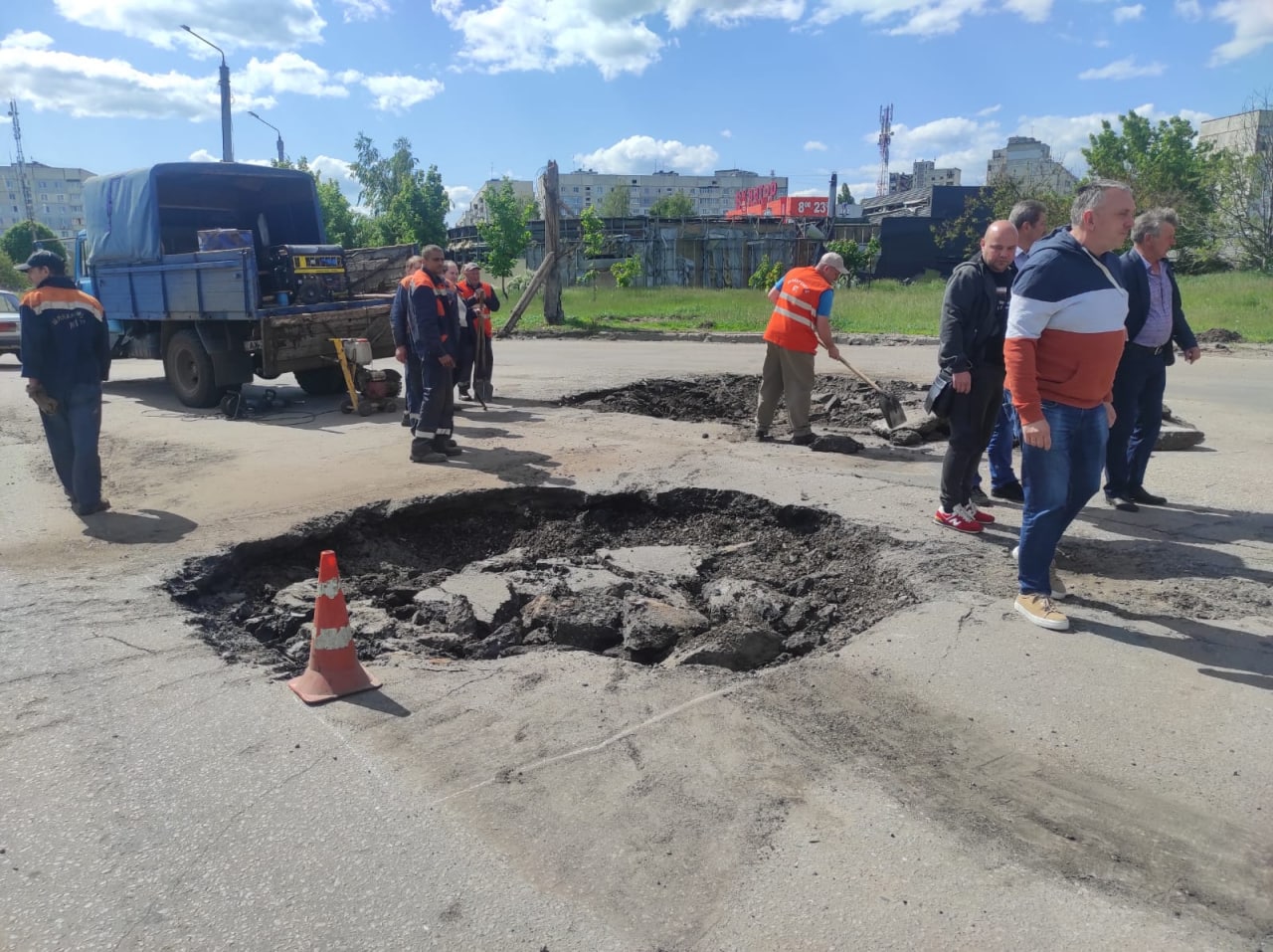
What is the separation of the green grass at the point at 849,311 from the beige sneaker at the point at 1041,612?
50.0ft

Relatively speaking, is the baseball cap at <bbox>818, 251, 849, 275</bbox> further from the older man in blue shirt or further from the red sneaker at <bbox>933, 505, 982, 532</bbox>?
the red sneaker at <bbox>933, 505, 982, 532</bbox>

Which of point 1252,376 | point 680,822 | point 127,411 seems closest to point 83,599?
point 680,822

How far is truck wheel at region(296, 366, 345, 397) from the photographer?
12.1 metres

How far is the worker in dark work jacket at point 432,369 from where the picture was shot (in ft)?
25.4

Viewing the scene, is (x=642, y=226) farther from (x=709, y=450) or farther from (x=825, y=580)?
(x=825, y=580)

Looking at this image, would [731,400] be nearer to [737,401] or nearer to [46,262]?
[737,401]

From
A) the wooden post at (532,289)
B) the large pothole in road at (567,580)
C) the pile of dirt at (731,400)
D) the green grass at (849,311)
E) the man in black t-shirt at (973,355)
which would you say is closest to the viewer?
the large pothole in road at (567,580)

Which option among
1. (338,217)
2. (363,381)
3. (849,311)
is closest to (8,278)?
(338,217)

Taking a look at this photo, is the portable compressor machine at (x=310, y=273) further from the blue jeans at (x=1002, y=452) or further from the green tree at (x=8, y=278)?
the green tree at (x=8, y=278)

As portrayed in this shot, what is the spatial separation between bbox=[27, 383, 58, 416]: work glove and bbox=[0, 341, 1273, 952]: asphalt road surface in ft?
4.93

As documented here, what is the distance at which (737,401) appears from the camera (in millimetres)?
11281

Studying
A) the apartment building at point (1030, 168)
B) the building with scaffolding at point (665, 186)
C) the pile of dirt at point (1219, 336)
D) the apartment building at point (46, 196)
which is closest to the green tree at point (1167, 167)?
the apartment building at point (1030, 168)

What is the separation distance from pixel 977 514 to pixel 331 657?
388 cm

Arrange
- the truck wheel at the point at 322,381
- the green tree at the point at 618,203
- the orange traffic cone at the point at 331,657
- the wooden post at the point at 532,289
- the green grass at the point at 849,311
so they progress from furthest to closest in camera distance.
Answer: the green tree at the point at 618,203 < the wooden post at the point at 532,289 < the green grass at the point at 849,311 < the truck wheel at the point at 322,381 < the orange traffic cone at the point at 331,657
